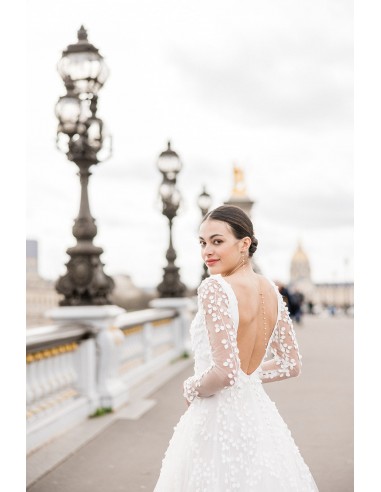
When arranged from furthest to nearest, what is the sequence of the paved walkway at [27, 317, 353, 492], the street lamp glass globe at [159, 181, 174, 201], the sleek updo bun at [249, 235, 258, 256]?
the street lamp glass globe at [159, 181, 174, 201] < the paved walkway at [27, 317, 353, 492] < the sleek updo bun at [249, 235, 258, 256]

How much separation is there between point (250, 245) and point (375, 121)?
1.53 m

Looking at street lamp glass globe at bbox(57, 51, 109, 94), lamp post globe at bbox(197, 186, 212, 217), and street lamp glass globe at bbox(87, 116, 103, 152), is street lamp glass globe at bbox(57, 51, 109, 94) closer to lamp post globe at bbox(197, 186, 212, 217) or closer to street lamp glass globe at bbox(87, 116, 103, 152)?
street lamp glass globe at bbox(87, 116, 103, 152)

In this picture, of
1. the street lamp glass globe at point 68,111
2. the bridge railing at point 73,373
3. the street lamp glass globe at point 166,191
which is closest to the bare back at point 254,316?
the bridge railing at point 73,373

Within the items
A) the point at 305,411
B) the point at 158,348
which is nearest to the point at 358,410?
the point at 305,411

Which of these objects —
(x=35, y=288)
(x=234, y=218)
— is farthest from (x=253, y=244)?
(x=35, y=288)

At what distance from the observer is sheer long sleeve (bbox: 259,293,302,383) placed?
384cm

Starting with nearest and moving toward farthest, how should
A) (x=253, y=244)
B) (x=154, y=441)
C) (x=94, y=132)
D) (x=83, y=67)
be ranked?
(x=253, y=244) → (x=154, y=441) → (x=83, y=67) → (x=94, y=132)

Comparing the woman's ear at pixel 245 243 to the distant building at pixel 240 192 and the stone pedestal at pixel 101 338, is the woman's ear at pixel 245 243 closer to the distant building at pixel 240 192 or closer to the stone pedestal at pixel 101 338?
the stone pedestal at pixel 101 338

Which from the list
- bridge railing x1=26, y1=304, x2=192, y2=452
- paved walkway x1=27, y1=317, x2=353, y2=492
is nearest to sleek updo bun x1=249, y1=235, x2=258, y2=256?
paved walkway x1=27, y1=317, x2=353, y2=492

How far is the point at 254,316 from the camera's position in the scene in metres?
3.63

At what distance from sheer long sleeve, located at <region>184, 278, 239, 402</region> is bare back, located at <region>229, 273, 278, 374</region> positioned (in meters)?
0.12

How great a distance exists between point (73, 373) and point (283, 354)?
5.71m

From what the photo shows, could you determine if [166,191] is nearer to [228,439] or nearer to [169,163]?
[169,163]

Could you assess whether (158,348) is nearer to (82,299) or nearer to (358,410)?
(82,299)
